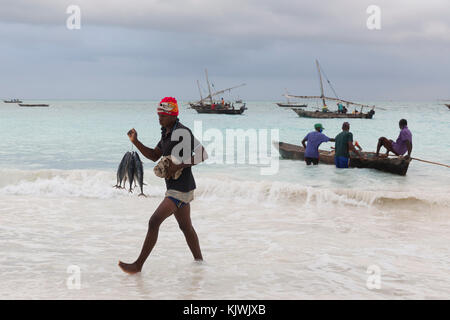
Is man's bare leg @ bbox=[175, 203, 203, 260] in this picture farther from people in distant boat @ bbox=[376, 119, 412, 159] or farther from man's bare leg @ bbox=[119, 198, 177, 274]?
people in distant boat @ bbox=[376, 119, 412, 159]

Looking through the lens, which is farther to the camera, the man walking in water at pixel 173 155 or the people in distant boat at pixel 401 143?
the people in distant boat at pixel 401 143

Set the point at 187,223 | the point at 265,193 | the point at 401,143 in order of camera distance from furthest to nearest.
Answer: the point at 401,143, the point at 265,193, the point at 187,223

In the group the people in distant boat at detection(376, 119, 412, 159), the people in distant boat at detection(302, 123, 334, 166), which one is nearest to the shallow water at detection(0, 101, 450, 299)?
the people in distant boat at detection(376, 119, 412, 159)

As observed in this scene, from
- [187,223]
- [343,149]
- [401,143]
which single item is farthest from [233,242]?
[401,143]

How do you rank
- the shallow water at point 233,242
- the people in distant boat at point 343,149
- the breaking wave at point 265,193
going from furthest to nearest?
the people in distant boat at point 343,149, the breaking wave at point 265,193, the shallow water at point 233,242

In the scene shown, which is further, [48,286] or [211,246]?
[211,246]

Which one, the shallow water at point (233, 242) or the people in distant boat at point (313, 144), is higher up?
the people in distant boat at point (313, 144)

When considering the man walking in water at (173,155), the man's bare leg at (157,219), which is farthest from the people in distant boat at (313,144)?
the man's bare leg at (157,219)

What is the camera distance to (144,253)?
193 inches

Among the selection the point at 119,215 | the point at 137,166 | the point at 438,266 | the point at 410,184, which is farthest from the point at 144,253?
the point at 410,184

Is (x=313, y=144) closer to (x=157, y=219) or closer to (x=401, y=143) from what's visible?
(x=401, y=143)

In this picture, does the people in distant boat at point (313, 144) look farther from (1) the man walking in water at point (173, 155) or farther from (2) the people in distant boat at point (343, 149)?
(1) the man walking in water at point (173, 155)
